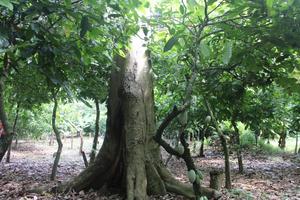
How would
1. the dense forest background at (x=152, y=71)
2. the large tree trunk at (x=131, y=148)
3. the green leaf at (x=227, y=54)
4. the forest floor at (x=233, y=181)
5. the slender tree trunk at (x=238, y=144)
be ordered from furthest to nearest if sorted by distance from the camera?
the slender tree trunk at (x=238, y=144) < the forest floor at (x=233, y=181) < the large tree trunk at (x=131, y=148) < the dense forest background at (x=152, y=71) < the green leaf at (x=227, y=54)

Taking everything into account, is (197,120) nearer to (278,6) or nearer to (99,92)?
(99,92)

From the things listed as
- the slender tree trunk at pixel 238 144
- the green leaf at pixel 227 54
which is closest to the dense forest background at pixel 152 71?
the green leaf at pixel 227 54

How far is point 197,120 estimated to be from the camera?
8336 millimetres

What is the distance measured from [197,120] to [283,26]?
20.5 ft

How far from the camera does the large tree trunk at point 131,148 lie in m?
4.65

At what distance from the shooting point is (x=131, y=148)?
477 centimetres

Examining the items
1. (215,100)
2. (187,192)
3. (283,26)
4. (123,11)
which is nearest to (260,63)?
(283,26)

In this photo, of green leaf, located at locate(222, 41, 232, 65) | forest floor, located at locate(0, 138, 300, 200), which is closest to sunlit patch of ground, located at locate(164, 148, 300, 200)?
forest floor, located at locate(0, 138, 300, 200)

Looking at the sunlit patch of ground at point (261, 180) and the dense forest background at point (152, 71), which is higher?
the dense forest background at point (152, 71)

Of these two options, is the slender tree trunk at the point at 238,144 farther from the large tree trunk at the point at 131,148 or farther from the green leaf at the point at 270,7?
the green leaf at the point at 270,7

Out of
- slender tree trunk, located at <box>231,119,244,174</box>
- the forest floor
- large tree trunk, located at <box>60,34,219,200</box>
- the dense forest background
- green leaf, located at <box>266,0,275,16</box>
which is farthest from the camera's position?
slender tree trunk, located at <box>231,119,244,174</box>

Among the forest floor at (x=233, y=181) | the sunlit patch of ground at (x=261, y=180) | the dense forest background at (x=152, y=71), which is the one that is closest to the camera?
the dense forest background at (x=152, y=71)

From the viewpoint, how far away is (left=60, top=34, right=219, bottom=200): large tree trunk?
465cm

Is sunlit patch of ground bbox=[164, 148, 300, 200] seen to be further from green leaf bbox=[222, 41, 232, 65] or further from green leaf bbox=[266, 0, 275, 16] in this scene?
green leaf bbox=[266, 0, 275, 16]
